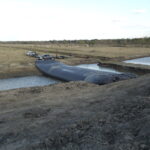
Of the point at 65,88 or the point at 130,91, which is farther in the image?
the point at 65,88

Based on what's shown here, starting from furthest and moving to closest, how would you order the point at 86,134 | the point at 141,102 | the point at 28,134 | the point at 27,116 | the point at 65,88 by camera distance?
the point at 65,88 < the point at 27,116 < the point at 141,102 < the point at 28,134 < the point at 86,134

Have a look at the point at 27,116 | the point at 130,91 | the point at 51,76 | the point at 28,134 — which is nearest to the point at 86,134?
the point at 28,134

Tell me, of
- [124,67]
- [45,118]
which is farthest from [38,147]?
[124,67]

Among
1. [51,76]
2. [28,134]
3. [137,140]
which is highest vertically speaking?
[137,140]

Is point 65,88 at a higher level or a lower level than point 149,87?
lower

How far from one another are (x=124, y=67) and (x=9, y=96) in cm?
3312

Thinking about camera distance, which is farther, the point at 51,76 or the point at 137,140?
the point at 51,76

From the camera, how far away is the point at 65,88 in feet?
71.2

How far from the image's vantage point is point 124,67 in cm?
4616

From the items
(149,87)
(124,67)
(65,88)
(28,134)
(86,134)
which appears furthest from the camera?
(124,67)

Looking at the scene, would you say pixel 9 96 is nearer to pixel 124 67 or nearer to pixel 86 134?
pixel 86 134

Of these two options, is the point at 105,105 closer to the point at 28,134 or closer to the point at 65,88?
the point at 28,134

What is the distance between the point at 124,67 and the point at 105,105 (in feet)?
118

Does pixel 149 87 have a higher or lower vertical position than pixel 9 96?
higher
